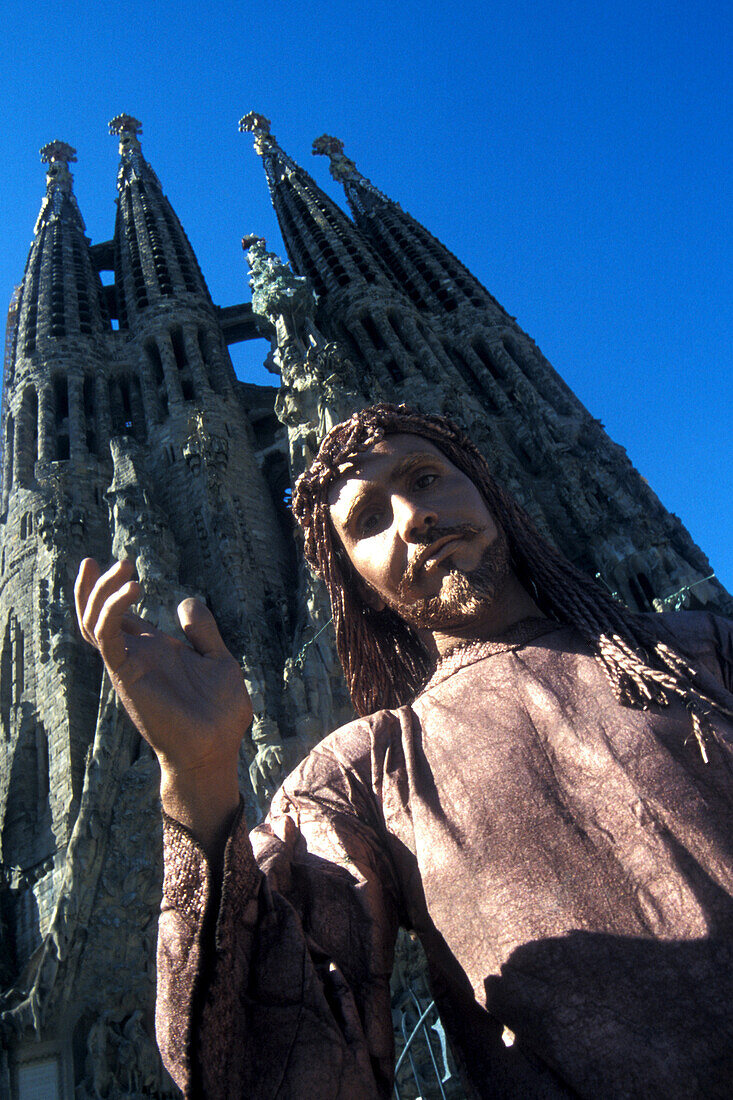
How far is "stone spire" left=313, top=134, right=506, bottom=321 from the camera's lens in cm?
2395

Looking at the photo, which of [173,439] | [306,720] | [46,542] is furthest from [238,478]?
[306,720]

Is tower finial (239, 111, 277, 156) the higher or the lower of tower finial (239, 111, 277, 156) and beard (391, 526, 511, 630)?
the higher

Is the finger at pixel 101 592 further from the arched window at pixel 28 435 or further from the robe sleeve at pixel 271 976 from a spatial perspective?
the arched window at pixel 28 435

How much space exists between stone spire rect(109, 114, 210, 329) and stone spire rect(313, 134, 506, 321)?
242 inches

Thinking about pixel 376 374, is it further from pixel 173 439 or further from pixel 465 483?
pixel 465 483

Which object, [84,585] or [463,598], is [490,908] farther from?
[84,585]

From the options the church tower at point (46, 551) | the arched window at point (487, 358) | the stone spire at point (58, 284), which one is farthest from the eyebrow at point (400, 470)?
the stone spire at point (58, 284)

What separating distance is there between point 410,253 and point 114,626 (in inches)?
1051

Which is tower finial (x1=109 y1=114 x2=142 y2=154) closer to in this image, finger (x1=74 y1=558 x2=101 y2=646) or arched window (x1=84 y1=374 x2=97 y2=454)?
arched window (x1=84 y1=374 x2=97 y2=454)

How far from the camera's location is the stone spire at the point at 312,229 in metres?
24.7

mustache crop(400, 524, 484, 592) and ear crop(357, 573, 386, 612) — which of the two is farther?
ear crop(357, 573, 386, 612)

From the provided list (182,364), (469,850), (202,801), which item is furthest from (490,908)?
(182,364)

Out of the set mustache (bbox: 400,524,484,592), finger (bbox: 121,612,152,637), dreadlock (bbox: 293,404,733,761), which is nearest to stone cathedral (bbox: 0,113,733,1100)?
dreadlock (bbox: 293,404,733,761)

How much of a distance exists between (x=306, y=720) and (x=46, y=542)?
8.32 metres
